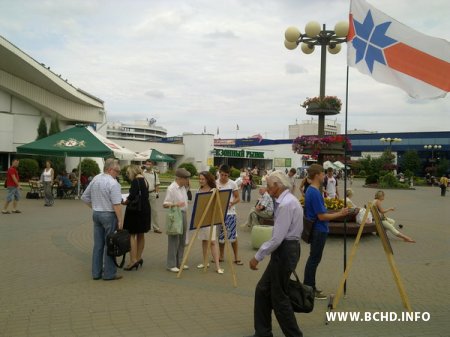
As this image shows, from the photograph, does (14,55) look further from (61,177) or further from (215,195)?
(215,195)

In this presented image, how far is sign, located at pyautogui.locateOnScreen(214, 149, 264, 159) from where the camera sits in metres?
68.9

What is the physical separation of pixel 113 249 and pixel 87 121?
1333 inches

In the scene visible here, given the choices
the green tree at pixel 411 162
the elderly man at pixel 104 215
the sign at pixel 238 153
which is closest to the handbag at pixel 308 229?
the elderly man at pixel 104 215

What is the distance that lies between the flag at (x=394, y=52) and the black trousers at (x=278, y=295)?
3250 millimetres

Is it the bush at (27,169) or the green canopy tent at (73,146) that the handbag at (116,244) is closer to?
the green canopy tent at (73,146)

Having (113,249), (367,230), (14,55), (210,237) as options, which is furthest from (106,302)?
(14,55)

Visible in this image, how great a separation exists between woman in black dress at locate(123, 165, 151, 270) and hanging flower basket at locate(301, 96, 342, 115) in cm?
619

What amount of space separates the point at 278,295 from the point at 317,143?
7756mm

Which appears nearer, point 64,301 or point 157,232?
point 64,301

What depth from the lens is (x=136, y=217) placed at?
25.9ft

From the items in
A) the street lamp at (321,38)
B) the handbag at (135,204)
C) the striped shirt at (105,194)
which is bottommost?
the handbag at (135,204)

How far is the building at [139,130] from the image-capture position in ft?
536

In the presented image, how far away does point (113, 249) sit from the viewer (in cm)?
684

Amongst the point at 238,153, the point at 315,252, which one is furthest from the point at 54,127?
the point at 238,153
